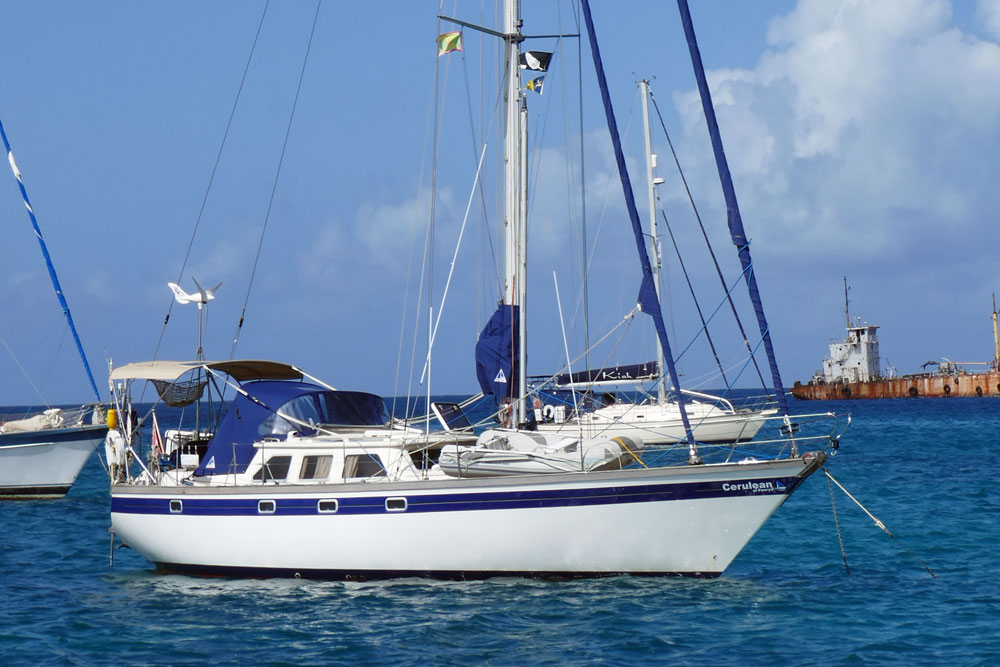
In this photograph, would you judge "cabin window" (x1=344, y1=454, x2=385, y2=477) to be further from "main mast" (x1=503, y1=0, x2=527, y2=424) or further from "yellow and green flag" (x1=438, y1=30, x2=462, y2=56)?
"yellow and green flag" (x1=438, y1=30, x2=462, y2=56)

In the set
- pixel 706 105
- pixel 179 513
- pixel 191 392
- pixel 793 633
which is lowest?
pixel 793 633

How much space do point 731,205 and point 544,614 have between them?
7268 mm

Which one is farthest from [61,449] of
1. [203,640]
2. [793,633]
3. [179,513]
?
[793,633]

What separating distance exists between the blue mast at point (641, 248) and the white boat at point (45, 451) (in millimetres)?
19917

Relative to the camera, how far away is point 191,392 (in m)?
20.6

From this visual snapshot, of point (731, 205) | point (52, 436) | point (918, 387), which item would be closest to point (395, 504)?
point (731, 205)

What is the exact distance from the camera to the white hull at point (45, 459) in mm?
30500

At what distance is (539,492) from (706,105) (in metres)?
7.25

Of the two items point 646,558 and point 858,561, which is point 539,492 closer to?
point 646,558

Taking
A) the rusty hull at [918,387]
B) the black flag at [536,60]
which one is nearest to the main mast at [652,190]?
the black flag at [536,60]

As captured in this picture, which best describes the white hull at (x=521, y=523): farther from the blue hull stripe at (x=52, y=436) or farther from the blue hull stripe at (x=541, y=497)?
the blue hull stripe at (x=52, y=436)

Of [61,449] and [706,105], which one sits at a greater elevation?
[706,105]

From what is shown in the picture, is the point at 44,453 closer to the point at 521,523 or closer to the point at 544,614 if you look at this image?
the point at 521,523

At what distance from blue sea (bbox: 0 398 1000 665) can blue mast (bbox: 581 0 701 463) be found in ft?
9.03
